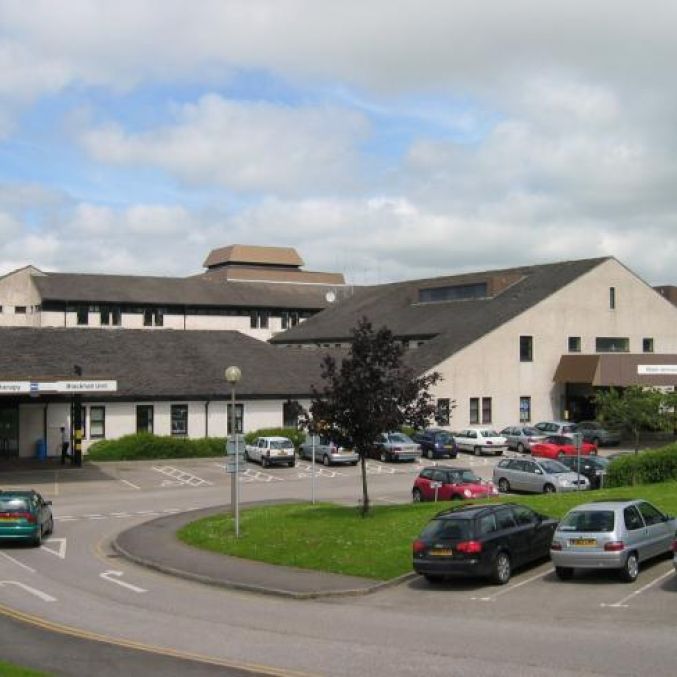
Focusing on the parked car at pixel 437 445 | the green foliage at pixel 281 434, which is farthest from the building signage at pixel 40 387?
the parked car at pixel 437 445

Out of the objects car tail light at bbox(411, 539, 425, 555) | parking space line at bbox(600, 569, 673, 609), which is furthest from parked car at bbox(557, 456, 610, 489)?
car tail light at bbox(411, 539, 425, 555)

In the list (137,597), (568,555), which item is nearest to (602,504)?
(568,555)

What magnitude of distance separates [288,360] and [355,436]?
35.3 metres

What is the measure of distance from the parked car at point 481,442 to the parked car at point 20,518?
31.7 metres

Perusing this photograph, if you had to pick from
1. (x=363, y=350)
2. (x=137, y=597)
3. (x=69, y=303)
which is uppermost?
(x=69, y=303)

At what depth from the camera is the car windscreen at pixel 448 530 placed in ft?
66.9

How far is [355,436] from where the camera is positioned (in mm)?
27469

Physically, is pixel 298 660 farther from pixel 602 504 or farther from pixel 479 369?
pixel 479 369

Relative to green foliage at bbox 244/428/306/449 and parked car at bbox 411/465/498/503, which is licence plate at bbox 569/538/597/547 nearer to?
parked car at bbox 411/465/498/503

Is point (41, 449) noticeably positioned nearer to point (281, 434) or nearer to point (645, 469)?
point (281, 434)

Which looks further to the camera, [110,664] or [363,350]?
[363,350]

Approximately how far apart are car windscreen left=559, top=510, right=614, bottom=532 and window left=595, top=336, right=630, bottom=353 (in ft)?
164

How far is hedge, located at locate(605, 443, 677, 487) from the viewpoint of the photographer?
115 feet

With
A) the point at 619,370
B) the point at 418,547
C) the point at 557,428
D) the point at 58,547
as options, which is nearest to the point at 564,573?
the point at 418,547
